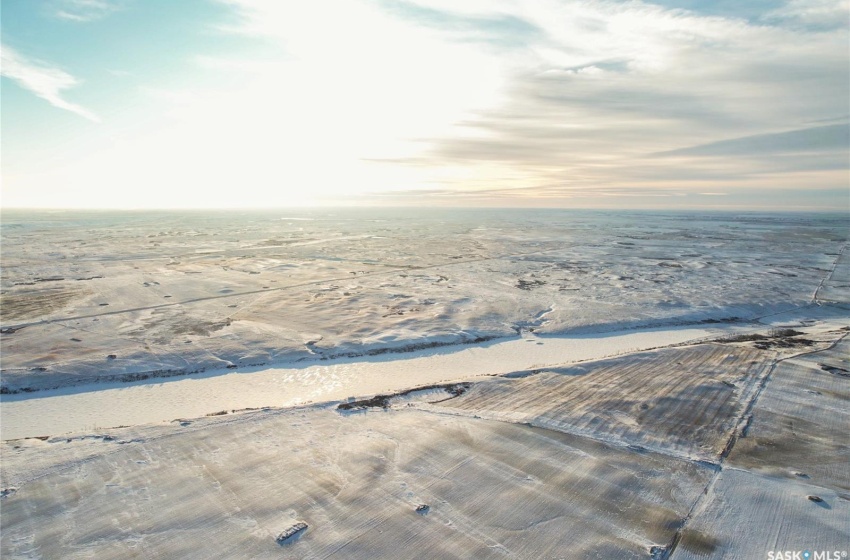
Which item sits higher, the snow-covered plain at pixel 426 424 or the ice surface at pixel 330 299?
the ice surface at pixel 330 299

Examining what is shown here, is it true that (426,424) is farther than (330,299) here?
No

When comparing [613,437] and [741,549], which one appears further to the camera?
[613,437]

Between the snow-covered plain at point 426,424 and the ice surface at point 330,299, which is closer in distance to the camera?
the snow-covered plain at point 426,424

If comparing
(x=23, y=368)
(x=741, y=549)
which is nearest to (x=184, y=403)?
(x=23, y=368)

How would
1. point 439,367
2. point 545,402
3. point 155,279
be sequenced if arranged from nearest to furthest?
point 545,402 → point 439,367 → point 155,279

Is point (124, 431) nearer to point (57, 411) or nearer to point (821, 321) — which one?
point (57, 411)

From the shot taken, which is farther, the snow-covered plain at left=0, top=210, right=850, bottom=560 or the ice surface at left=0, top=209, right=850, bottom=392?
the ice surface at left=0, top=209, right=850, bottom=392

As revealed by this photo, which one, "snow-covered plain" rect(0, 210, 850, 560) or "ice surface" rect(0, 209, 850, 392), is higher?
"ice surface" rect(0, 209, 850, 392)

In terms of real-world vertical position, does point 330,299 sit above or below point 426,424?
above
